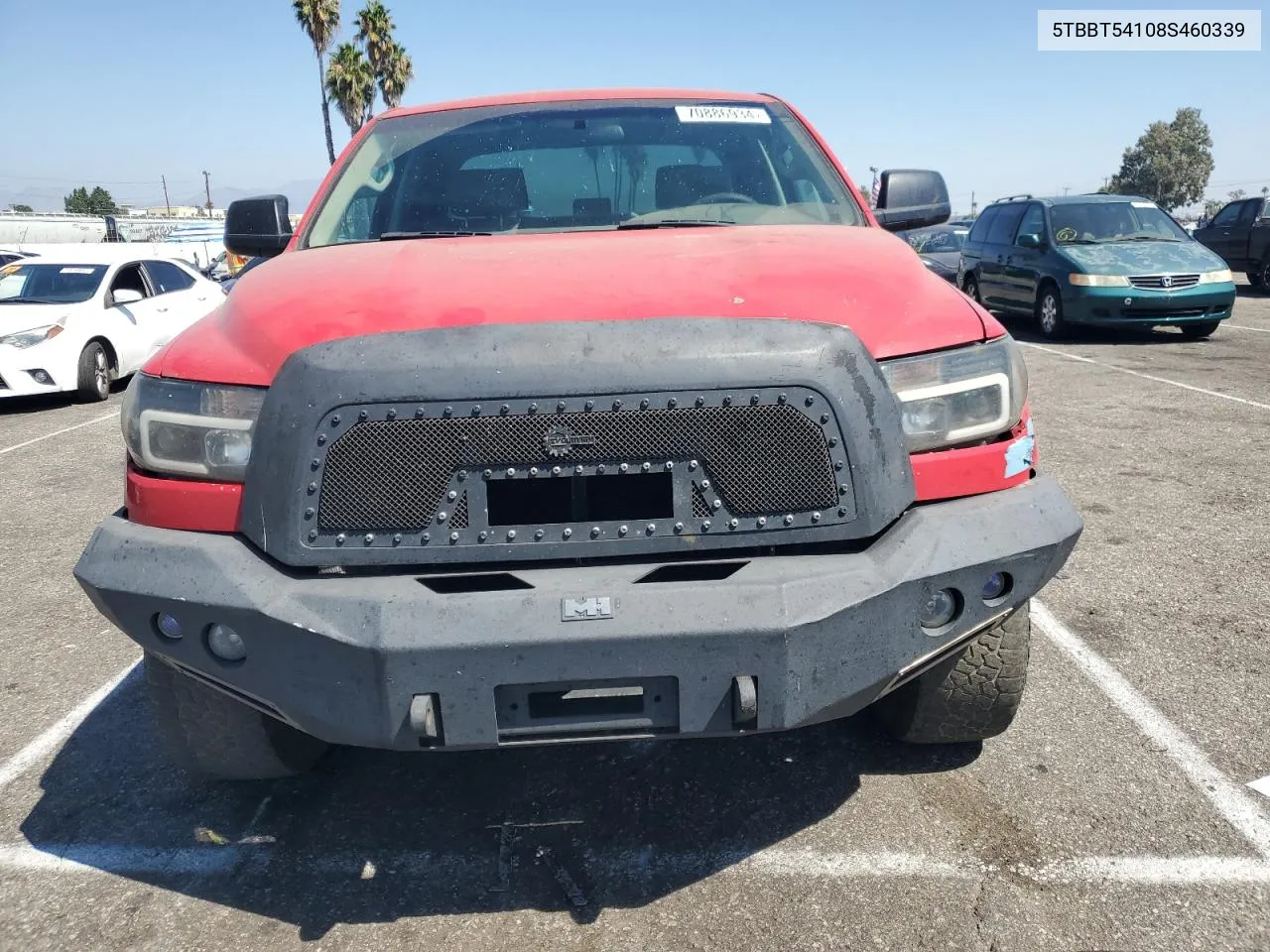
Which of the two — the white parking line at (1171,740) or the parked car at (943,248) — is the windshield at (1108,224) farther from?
the white parking line at (1171,740)

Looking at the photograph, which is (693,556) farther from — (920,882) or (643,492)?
(920,882)

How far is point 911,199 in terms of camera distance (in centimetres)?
395

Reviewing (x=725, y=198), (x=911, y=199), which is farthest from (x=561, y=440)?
(x=911, y=199)

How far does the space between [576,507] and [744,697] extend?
0.53m

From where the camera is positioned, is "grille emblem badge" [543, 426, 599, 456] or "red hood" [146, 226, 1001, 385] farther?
"red hood" [146, 226, 1001, 385]

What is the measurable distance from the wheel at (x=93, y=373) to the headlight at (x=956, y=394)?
10166 mm

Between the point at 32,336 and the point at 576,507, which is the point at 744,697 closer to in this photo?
the point at 576,507

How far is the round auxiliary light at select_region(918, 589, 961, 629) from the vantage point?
2.15 metres

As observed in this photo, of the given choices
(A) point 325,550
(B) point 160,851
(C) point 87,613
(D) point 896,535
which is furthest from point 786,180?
(C) point 87,613

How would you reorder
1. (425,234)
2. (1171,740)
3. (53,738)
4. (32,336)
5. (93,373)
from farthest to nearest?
1. (93,373)
2. (32,336)
3. (53,738)
4. (425,234)
5. (1171,740)

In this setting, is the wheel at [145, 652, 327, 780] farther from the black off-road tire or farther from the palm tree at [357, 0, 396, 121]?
the palm tree at [357, 0, 396, 121]

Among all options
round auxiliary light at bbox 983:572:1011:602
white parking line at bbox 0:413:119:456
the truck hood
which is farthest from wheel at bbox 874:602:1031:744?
the truck hood

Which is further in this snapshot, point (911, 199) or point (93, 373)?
point (93, 373)

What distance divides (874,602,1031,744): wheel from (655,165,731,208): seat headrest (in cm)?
172
